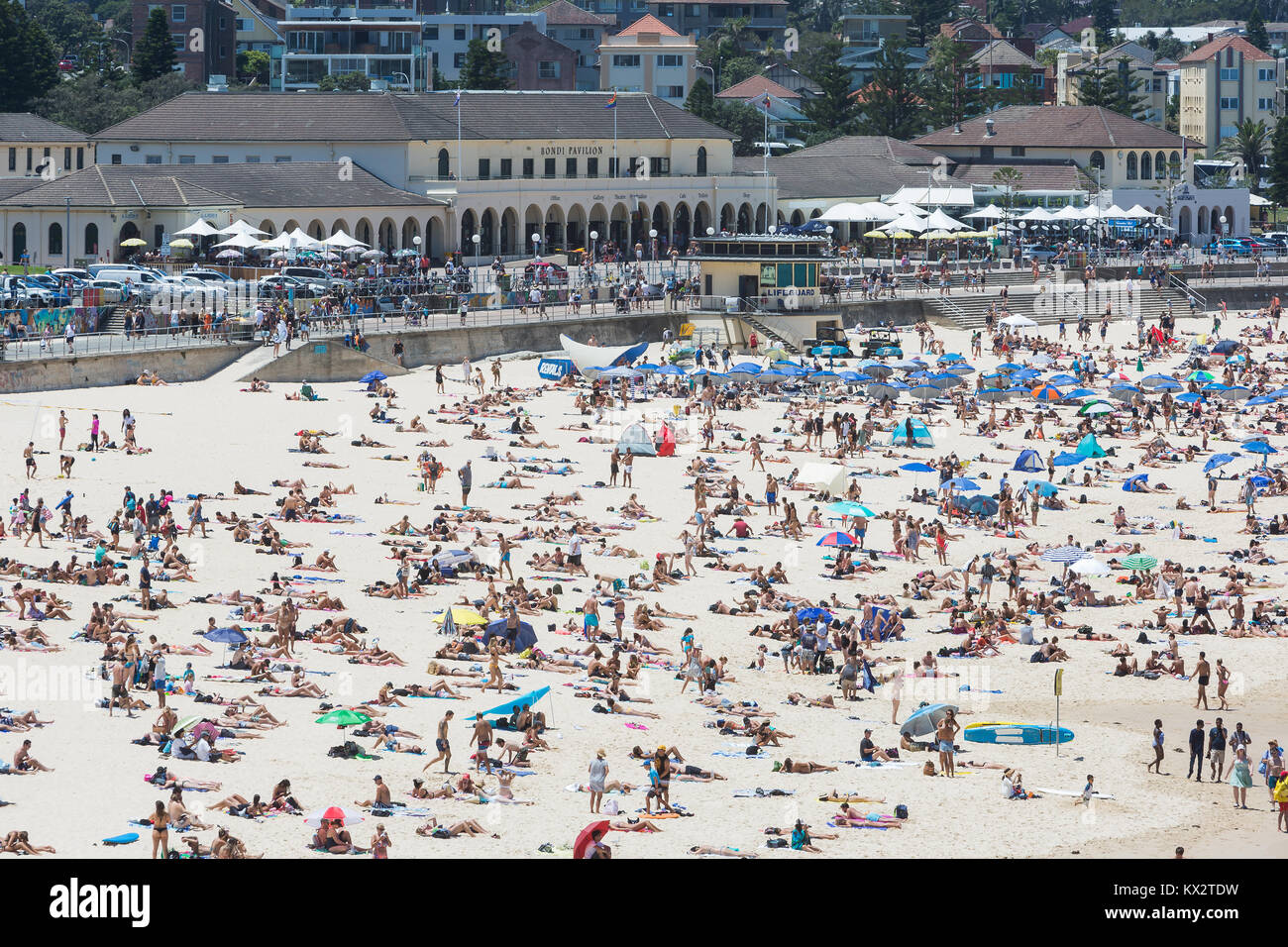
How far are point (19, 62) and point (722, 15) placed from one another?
216ft

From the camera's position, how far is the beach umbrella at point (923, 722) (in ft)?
77.7

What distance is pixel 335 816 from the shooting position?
19.3m

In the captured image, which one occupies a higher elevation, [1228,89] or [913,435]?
[1228,89]

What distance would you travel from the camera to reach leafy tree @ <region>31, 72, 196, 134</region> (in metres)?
82.7

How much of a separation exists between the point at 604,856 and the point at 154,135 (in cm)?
5488

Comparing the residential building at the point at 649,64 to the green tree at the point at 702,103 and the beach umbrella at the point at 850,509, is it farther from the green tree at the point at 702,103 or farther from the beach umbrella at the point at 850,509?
the beach umbrella at the point at 850,509

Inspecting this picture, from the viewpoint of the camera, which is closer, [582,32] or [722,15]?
[582,32]

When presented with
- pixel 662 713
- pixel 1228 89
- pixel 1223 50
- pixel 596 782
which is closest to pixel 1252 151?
pixel 1223 50

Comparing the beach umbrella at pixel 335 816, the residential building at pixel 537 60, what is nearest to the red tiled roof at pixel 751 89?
the residential building at pixel 537 60

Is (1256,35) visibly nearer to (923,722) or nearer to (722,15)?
(722,15)

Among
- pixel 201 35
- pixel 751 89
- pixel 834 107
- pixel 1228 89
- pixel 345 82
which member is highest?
pixel 201 35

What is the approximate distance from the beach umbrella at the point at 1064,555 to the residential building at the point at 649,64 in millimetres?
80759

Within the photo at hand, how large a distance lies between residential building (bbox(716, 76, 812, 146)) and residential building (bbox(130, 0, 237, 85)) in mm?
26246
